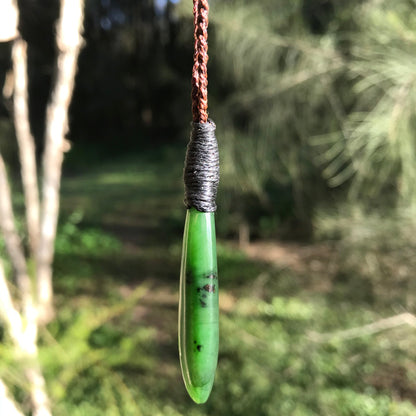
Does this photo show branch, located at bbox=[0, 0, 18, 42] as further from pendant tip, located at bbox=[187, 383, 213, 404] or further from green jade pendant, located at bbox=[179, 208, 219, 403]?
pendant tip, located at bbox=[187, 383, 213, 404]

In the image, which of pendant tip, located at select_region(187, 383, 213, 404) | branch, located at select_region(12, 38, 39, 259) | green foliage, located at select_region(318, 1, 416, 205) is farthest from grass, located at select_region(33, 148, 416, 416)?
pendant tip, located at select_region(187, 383, 213, 404)

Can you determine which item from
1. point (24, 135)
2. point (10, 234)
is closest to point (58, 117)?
point (24, 135)

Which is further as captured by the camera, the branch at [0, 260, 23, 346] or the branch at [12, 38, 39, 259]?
the branch at [12, 38, 39, 259]

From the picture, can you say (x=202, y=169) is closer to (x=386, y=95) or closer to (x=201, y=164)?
(x=201, y=164)

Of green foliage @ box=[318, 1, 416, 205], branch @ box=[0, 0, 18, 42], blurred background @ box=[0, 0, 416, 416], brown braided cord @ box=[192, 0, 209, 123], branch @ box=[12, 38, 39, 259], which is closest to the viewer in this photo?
brown braided cord @ box=[192, 0, 209, 123]

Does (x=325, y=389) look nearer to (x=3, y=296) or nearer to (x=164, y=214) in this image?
(x=3, y=296)

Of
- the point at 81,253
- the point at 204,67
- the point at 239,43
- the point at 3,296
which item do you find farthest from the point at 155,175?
the point at 204,67

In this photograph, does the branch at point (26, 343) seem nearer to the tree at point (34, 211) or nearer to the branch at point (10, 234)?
the tree at point (34, 211)

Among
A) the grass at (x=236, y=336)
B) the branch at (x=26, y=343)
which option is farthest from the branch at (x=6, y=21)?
the grass at (x=236, y=336)
